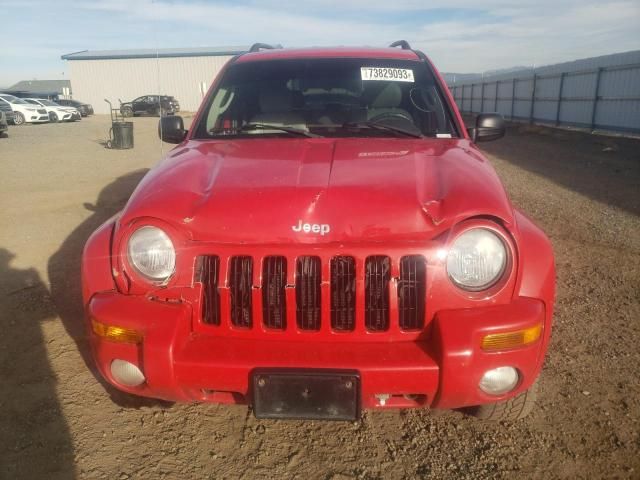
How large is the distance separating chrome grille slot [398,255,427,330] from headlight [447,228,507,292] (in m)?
0.12

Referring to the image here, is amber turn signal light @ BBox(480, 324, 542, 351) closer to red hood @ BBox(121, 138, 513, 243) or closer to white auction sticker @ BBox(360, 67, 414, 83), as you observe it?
red hood @ BBox(121, 138, 513, 243)

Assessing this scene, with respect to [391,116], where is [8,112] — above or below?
below

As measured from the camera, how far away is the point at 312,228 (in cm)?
204

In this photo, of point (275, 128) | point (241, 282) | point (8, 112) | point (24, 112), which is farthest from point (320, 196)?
point (24, 112)

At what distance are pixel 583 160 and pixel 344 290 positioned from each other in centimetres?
1221

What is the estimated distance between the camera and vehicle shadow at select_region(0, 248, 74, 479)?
2.35m

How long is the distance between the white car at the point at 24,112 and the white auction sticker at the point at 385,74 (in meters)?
30.0

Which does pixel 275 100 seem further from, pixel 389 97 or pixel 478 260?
pixel 478 260

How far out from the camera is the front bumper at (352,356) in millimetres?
1922

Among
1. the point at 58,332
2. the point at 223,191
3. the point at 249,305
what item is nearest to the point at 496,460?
the point at 249,305

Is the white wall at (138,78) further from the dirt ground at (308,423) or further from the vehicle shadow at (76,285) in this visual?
the dirt ground at (308,423)

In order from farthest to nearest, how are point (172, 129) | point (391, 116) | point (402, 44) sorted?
point (402, 44) → point (172, 129) → point (391, 116)

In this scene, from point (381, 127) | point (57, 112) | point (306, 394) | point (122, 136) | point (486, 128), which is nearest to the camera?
point (306, 394)

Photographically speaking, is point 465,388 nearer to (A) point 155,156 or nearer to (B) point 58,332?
(B) point 58,332
